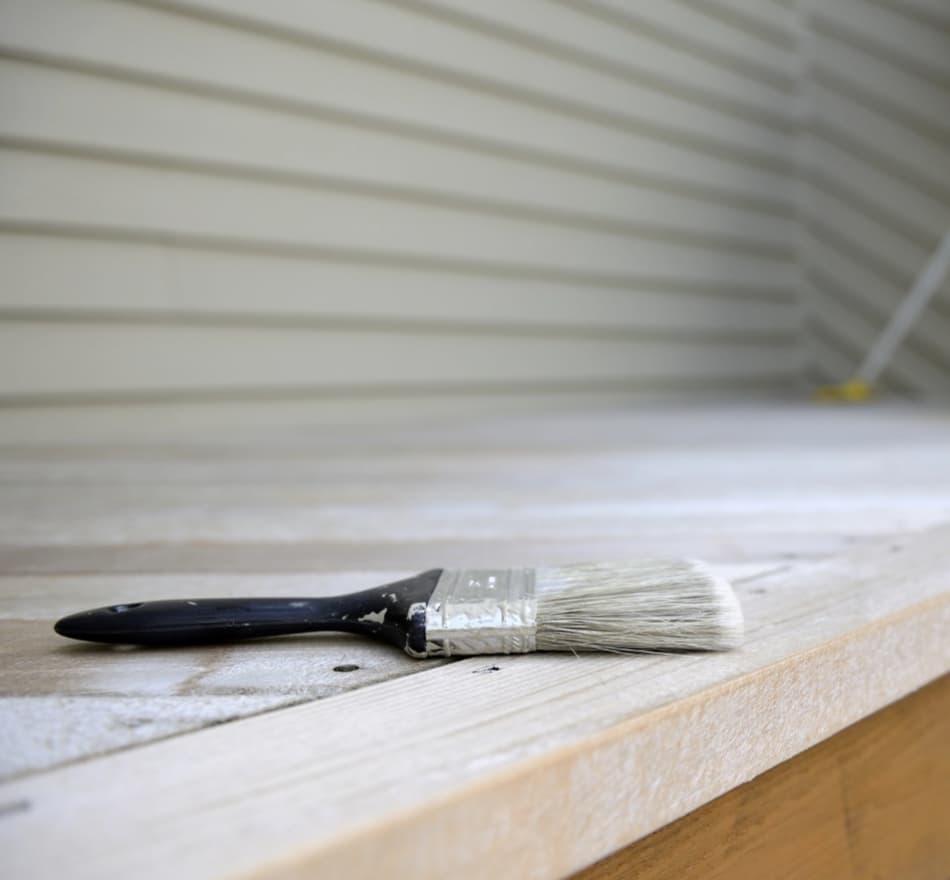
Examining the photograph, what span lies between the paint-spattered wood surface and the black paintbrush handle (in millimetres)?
12

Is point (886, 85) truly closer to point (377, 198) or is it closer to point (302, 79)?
point (377, 198)

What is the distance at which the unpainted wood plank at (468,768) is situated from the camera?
0.33m

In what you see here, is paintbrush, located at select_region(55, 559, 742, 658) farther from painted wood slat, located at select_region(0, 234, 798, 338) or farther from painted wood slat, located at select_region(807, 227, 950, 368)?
painted wood slat, located at select_region(807, 227, 950, 368)

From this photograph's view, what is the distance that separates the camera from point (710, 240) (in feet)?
11.0

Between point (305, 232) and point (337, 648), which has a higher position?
point (305, 232)

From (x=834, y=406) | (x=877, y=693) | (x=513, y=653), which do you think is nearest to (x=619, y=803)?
(x=513, y=653)

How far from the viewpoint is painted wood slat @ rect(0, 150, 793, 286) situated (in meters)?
1.75

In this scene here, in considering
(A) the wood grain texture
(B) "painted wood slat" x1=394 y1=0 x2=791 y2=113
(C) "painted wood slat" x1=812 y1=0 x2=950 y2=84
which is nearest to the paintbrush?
(A) the wood grain texture

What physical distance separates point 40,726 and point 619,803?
0.86 ft

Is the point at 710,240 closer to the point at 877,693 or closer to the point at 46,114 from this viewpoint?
the point at 46,114

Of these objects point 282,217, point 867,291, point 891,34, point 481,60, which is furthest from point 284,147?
point 891,34

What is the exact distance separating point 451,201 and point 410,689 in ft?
6.97

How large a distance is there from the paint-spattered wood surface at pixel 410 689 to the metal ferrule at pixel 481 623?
0.5 inches

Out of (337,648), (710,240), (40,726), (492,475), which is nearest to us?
(40,726)
